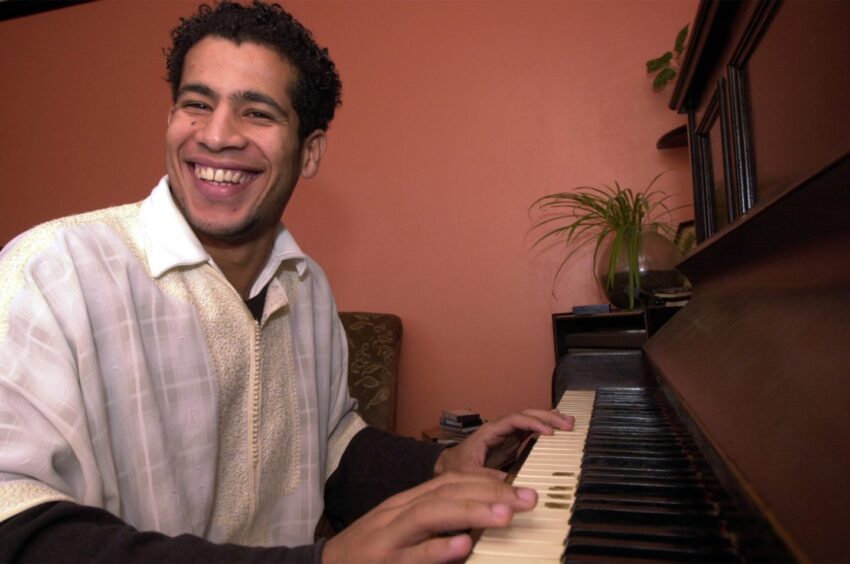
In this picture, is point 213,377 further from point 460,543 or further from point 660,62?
point 660,62

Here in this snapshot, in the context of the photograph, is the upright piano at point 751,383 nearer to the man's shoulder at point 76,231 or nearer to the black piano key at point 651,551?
the black piano key at point 651,551

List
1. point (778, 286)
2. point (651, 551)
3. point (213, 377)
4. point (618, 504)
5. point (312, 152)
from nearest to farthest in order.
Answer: point (651, 551), point (618, 504), point (778, 286), point (213, 377), point (312, 152)

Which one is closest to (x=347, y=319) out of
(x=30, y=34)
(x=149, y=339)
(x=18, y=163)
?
(x=149, y=339)

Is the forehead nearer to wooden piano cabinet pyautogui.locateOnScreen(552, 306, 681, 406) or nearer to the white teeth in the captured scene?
the white teeth

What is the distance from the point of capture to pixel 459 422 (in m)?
2.51

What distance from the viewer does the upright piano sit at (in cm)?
49

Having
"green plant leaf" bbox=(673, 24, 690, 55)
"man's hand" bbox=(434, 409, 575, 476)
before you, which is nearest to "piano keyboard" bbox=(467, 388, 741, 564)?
"man's hand" bbox=(434, 409, 575, 476)

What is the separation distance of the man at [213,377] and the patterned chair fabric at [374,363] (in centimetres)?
93

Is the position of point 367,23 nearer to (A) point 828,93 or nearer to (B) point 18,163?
(B) point 18,163

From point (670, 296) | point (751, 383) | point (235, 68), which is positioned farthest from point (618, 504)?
point (670, 296)

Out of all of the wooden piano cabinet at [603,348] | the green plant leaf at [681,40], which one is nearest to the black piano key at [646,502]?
the wooden piano cabinet at [603,348]

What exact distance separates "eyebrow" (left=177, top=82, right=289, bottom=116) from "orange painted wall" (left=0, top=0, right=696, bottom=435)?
171 centimetres

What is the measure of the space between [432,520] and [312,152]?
1221mm

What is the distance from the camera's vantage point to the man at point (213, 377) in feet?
2.20
